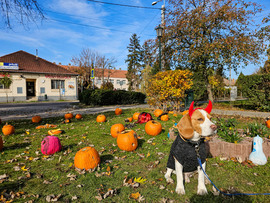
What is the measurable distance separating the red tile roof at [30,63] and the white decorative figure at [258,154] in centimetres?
3228

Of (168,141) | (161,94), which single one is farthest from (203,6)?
(168,141)

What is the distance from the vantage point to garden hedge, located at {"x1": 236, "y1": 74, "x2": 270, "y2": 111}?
10320 mm

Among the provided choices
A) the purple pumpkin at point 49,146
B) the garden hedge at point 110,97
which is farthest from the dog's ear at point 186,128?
the garden hedge at point 110,97

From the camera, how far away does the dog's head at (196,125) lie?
2.03 metres

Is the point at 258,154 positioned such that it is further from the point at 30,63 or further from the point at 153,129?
the point at 30,63

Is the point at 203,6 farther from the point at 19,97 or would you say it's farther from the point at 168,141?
the point at 19,97

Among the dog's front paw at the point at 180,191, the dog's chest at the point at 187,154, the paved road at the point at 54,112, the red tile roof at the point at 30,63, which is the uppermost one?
the red tile roof at the point at 30,63

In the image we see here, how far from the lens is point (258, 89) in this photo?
10664 mm

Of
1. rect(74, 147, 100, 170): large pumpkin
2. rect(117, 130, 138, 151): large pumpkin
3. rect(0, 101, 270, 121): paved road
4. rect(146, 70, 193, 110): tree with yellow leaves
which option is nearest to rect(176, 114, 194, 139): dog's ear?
rect(74, 147, 100, 170): large pumpkin

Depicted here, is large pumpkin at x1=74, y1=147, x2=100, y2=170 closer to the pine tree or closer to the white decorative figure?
the white decorative figure

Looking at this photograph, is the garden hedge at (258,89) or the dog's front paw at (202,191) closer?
the dog's front paw at (202,191)

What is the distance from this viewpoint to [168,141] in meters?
4.57

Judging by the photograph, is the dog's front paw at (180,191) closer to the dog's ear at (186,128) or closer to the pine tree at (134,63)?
the dog's ear at (186,128)

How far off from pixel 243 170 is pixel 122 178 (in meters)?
2.27
